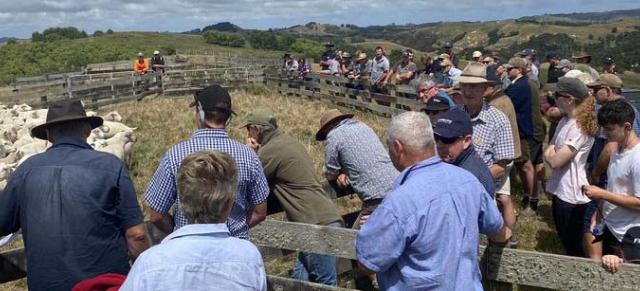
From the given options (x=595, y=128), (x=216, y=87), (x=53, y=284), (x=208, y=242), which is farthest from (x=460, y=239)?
(x=595, y=128)

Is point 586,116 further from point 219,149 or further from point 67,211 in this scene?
point 67,211

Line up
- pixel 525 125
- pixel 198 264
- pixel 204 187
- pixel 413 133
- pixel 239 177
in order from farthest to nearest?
pixel 525 125 → pixel 239 177 → pixel 413 133 → pixel 204 187 → pixel 198 264

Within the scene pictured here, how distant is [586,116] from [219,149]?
317 cm

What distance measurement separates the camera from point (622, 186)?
14.1 ft

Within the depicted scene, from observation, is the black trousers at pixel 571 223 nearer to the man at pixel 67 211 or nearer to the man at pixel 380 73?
the man at pixel 67 211

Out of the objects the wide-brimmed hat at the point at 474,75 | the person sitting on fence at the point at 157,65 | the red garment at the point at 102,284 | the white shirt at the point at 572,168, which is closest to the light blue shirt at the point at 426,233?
the red garment at the point at 102,284

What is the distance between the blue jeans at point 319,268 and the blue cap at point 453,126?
67.4 inches

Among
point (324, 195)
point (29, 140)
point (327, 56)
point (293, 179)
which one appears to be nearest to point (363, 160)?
point (324, 195)

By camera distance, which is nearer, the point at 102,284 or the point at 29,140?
the point at 102,284

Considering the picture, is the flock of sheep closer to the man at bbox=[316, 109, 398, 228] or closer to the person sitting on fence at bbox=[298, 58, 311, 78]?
the man at bbox=[316, 109, 398, 228]

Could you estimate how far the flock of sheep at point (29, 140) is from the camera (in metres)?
10.7

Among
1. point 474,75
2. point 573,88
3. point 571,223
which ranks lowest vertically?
point 571,223

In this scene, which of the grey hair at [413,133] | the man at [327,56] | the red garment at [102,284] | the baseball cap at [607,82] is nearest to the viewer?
the red garment at [102,284]

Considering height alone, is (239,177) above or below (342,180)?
above
